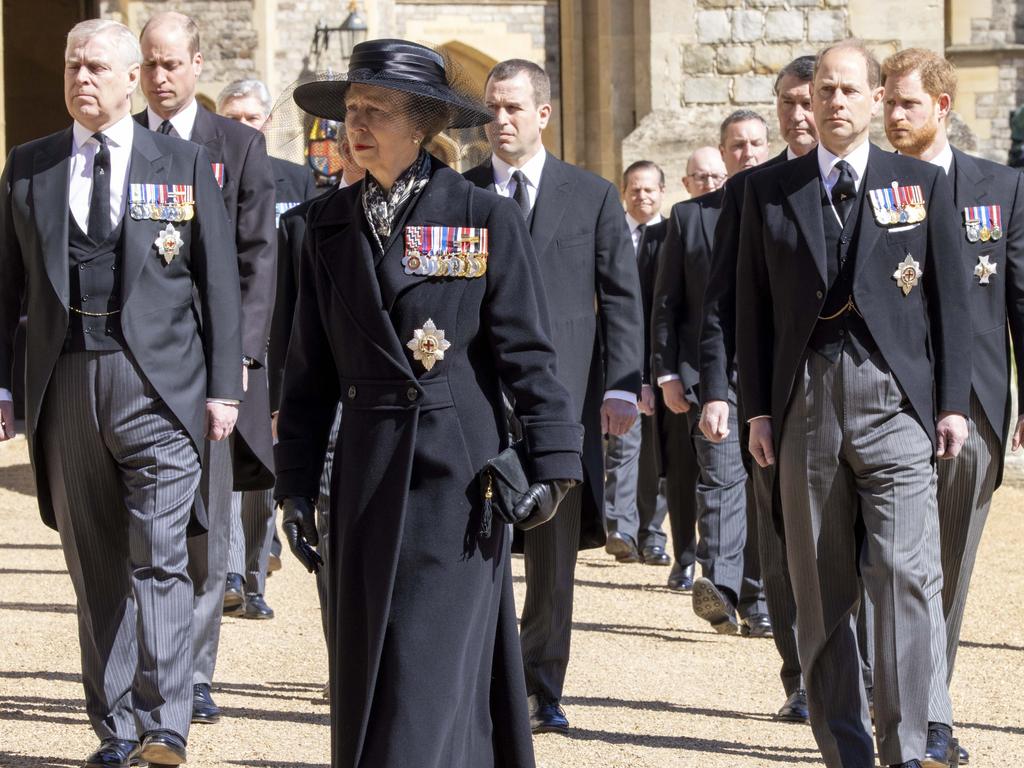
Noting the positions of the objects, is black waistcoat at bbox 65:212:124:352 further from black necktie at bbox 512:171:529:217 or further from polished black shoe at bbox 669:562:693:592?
polished black shoe at bbox 669:562:693:592

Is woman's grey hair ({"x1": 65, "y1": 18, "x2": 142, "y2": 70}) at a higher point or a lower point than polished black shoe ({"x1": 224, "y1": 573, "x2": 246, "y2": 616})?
higher

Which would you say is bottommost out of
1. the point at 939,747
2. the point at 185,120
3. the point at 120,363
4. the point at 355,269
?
the point at 939,747

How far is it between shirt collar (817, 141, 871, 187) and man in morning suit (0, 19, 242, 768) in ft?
5.47

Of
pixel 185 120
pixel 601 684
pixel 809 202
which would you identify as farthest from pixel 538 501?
pixel 601 684

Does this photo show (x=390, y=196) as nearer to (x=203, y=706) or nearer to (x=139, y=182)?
(x=139, y=182)

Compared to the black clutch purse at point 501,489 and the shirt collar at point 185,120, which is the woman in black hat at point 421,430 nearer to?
the black clutch purse at point 501,489

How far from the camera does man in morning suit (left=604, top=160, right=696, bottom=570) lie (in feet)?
29.5

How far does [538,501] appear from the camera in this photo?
4105mm

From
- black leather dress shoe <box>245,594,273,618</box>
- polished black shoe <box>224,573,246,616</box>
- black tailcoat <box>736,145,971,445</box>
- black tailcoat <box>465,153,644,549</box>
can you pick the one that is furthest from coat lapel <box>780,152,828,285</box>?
black leather dress shoe <box>245,594,273,618</box>

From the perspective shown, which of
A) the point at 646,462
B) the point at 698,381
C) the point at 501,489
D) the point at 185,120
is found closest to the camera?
the point at 501,489

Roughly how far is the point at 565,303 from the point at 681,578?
3361mm

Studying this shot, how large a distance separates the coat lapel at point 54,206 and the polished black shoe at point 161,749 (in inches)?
46.4

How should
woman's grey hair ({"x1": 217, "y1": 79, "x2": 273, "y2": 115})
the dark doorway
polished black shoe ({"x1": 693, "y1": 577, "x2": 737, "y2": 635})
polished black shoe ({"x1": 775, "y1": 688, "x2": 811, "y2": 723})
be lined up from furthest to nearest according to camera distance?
the dark doorway
woman's grey hair ({"x1": 217, "y1": 79, "x2": 273, "y2": 115})
polished black shoe ({"x1": 693, "y1": 577, "x2": 737, "y2": 635})
polished black shoe ({"x1": 775, "y1": 688, "x2": 811, "y2": 723})

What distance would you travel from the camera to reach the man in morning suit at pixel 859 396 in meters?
4.94
